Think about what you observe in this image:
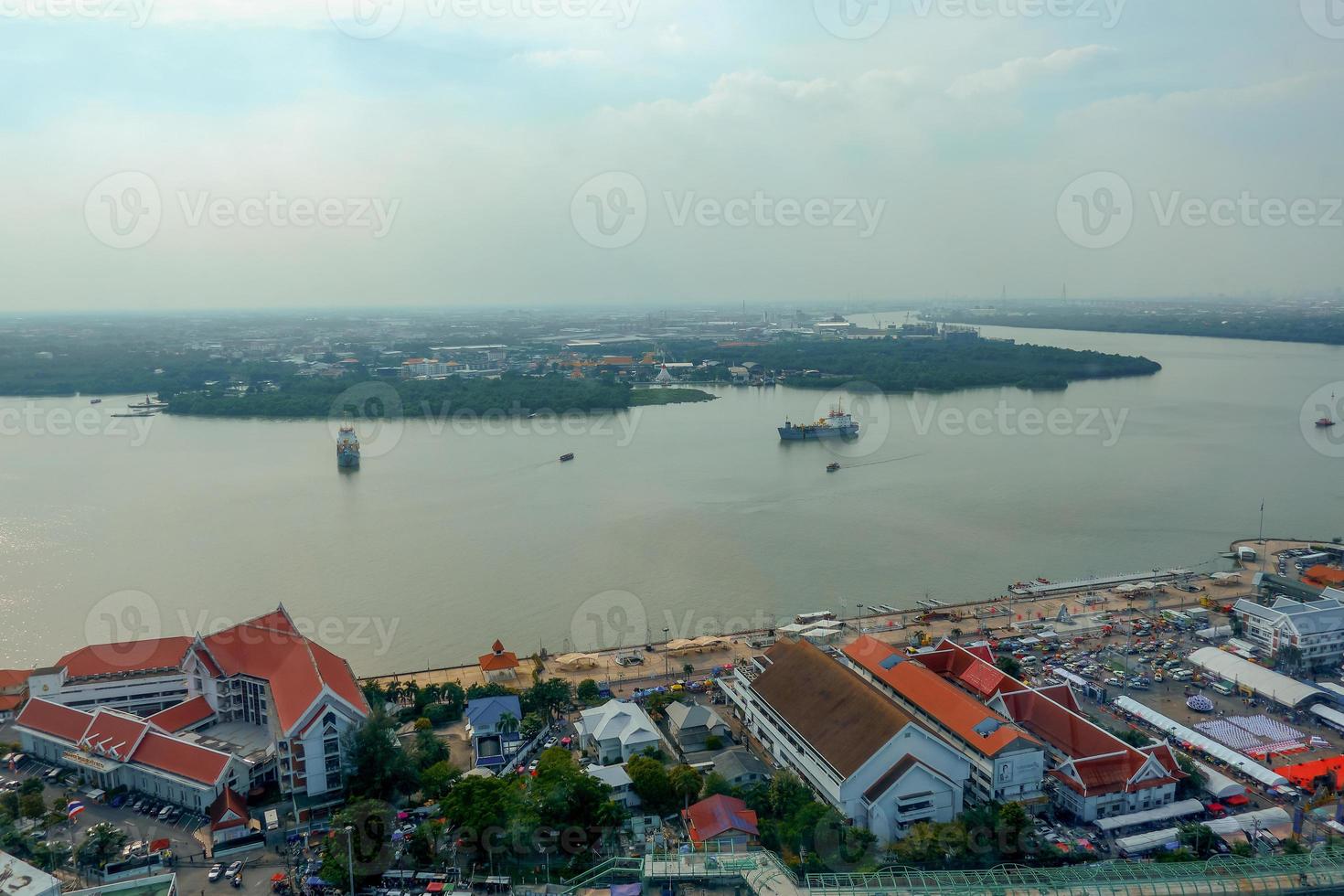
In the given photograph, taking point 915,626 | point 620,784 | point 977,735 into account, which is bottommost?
point 915,626

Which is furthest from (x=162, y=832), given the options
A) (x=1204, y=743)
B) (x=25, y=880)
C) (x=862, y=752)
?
(x=1204, y=743)

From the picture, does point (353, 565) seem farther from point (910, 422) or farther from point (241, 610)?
point (910, 422)

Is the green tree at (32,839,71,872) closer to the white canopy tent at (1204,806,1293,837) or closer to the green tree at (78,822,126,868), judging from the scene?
the green tree at (78,822,126,868)

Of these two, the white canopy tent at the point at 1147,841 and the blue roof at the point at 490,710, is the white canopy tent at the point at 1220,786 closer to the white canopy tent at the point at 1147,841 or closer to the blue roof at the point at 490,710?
the white canopy tent at the point at 1147,841

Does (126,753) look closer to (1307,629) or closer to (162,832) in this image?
(162,832)

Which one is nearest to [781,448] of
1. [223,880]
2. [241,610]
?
[241,610]

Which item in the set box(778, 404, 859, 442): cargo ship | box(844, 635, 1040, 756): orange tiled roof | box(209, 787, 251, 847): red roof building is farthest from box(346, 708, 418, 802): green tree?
box(778, 404, 859, 442): cargo ship
